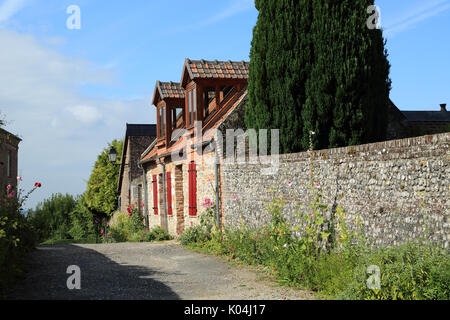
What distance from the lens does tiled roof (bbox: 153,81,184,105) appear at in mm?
19062

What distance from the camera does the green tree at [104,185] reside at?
102 ft

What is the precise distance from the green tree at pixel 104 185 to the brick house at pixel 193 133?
485 inches

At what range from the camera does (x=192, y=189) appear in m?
15.7

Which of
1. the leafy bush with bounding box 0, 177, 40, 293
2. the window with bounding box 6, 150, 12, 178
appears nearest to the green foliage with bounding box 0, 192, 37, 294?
the leafy bush with bounding box 0, 177, 40, 293

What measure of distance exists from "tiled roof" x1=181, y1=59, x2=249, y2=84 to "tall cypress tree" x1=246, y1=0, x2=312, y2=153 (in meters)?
3.84

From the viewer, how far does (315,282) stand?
7.30 m

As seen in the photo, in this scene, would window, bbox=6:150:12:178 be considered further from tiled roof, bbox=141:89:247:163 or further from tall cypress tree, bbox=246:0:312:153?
tall cypress tree, bbox=246:0:312:153

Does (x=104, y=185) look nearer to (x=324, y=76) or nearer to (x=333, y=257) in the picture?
(x=324, y=76)

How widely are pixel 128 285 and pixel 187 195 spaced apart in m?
8.13
